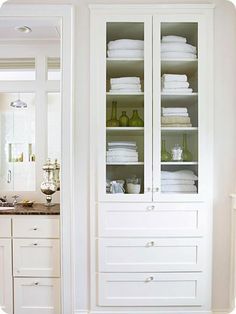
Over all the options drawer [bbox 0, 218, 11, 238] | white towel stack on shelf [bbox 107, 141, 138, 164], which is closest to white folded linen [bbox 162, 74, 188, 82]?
white towel stack on shelf [bbox 107, 141, 138, 164]

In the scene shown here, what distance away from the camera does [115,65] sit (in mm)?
2078

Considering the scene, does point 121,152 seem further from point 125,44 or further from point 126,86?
point 125,44

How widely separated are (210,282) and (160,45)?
1.86 metres

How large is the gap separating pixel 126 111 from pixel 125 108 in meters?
0.02

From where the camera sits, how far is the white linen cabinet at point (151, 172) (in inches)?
80.1

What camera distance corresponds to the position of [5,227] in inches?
83.0

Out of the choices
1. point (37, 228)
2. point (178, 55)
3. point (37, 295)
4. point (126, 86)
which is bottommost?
point (37, 295)

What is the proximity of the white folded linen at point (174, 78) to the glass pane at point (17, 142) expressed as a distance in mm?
1323

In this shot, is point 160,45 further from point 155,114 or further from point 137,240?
point 137,240

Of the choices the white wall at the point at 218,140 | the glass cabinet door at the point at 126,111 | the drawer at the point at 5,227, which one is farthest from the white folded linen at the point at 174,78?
the drawer at the point at 5,227

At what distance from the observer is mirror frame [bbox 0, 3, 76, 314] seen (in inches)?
78.7

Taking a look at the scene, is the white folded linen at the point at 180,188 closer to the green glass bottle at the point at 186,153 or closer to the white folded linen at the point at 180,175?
the white folded linen at the point at 180,175

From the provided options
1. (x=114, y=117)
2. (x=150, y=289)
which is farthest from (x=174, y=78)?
(x=150, y=289)

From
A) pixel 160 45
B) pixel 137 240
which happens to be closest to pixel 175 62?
pixel 160 45
